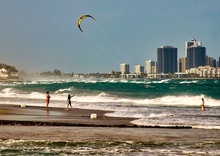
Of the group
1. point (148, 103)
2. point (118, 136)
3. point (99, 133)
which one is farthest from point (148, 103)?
point (118, 136)

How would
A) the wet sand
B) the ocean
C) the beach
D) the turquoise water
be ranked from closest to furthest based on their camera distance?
the beach → the wet sand → the ocean → the turquoise water

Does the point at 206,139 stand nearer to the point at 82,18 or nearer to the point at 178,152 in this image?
the point at 178,152

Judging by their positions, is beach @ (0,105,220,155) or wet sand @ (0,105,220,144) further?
wet sand @ (0,105,220,144)

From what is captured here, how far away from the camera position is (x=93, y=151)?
542 inches

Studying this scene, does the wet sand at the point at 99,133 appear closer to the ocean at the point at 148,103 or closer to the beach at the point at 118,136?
Answer: the beach at the point at 118,136

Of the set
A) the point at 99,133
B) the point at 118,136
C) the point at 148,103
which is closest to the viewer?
the point at 118,136

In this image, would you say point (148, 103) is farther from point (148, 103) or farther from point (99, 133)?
point (99, 133)

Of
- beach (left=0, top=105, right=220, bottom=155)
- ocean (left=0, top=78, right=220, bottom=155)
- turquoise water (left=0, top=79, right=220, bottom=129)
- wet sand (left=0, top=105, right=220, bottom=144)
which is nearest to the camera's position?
beach (left=0, top=105, right=220, bottom=155)

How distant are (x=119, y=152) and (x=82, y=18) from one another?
51.9 feet

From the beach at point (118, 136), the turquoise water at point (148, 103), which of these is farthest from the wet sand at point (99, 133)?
the turquoise water at point (148, 103)

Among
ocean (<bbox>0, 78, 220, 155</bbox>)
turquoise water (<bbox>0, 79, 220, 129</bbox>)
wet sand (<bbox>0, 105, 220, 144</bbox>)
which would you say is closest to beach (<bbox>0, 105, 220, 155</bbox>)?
wet sand (<bbox>0, 105, 220, 144</bbox>)

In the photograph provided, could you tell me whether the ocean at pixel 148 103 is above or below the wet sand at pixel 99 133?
below

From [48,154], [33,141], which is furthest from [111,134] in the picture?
[48,154]

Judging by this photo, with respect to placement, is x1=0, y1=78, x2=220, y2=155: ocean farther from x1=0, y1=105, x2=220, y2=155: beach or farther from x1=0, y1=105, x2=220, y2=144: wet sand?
x1=0, y1=105, x2=220, y2=144: wet sand
